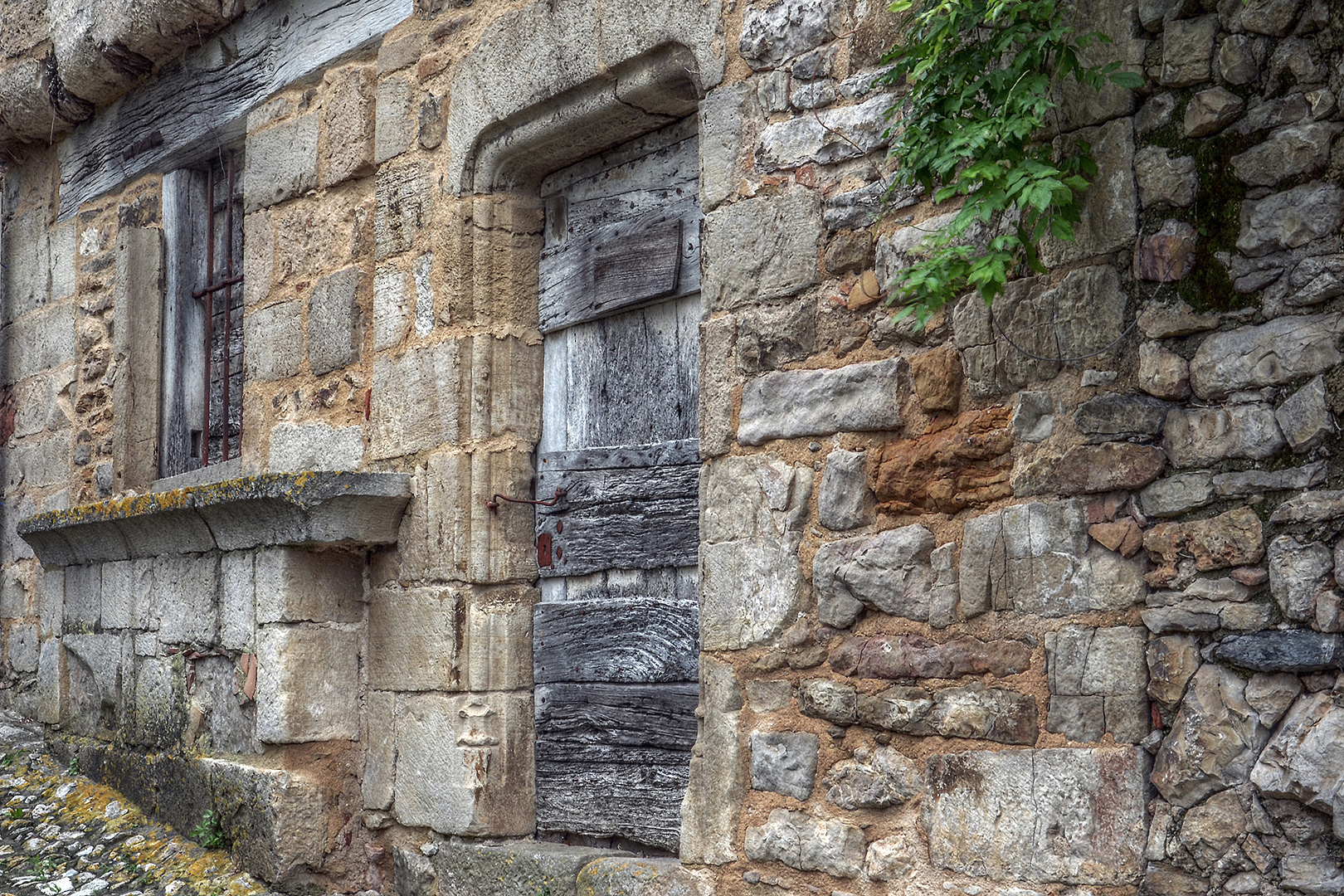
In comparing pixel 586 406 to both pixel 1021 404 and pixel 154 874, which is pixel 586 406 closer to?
pixel 1021 404

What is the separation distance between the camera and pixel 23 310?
6.04 m

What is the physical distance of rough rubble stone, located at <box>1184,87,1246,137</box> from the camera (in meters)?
2.21

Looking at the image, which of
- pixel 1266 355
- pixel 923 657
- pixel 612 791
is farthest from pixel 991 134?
pixel 612 791

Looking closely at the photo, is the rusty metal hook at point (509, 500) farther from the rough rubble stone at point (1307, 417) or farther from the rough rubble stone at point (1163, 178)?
the rough rubble stone at point (1307, 417)

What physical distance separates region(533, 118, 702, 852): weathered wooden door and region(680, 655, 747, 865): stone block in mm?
359

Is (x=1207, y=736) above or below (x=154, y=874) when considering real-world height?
above

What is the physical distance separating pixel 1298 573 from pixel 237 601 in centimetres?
335

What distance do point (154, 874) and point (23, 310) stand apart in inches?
124

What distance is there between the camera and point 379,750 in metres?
4.00

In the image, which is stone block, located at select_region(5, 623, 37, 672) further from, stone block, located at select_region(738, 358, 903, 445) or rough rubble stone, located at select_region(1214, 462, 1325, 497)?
rough rubble stone, located at select_region(1214, 462, 1325, 497)

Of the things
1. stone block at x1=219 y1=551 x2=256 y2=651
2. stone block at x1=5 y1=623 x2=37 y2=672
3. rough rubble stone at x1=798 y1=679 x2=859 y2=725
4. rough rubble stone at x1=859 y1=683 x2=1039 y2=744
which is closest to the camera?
rough rubble stone at x1=859 y1=683 x2=1039 y2=744

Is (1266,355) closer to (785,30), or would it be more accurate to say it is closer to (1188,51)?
(1188,51)

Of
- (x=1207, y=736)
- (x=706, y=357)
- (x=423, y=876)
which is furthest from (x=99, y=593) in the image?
(x=1207, y=736)

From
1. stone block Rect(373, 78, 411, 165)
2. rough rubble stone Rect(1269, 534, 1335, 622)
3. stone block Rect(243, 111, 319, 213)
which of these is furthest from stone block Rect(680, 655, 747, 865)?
stone block Rect(243, 111, 319, 213)
